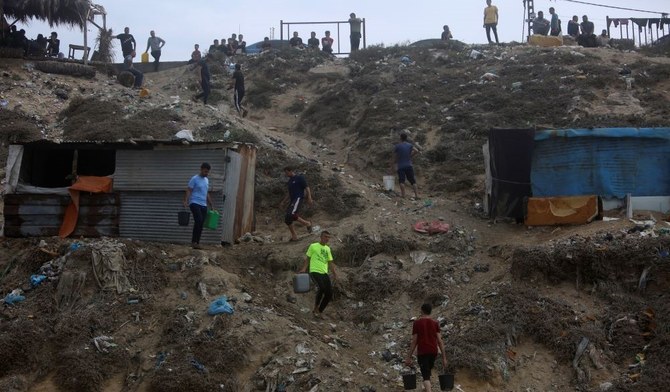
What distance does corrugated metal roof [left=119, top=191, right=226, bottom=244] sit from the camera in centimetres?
1153

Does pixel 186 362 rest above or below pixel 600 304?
below

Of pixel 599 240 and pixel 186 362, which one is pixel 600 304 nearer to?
pixel 599 240

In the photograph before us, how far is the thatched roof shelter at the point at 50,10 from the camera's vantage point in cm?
2081

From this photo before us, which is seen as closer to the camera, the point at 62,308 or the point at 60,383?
the point at 60,383

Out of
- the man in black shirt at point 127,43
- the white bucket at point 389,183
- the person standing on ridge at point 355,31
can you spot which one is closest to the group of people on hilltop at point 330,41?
the person standing on ridge at point 355,31

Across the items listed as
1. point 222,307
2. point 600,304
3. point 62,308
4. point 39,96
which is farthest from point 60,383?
point 39,96

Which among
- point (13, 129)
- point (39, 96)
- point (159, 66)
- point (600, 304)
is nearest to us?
point (600, 304)

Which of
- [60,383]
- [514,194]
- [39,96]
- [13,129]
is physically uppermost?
[39,96]

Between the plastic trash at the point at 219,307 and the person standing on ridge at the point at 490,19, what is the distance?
57.0ft

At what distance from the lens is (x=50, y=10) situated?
68.9 ft

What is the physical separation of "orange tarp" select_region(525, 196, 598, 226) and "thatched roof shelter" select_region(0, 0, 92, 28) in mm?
14886

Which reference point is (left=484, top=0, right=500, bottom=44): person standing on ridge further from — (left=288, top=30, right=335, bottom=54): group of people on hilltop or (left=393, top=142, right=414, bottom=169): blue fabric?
(left=393, top=142, right=414, bottom=169): blue fabric

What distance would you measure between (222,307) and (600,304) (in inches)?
185

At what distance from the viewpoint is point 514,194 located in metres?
12.1
